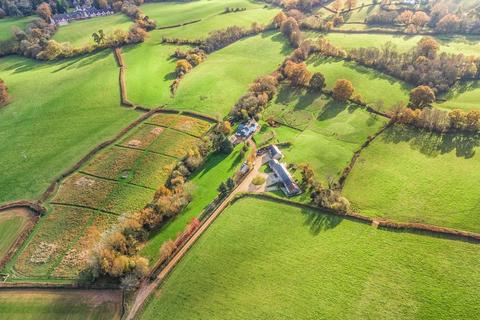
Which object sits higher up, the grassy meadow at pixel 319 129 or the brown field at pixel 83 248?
the grassy meadow at pixel 319 129

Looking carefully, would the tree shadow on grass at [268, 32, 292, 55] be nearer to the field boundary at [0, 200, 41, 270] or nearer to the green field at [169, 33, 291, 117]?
the green field at [169, 33, 291, 117]

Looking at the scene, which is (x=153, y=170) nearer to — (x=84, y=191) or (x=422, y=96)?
(x=84, y=191)

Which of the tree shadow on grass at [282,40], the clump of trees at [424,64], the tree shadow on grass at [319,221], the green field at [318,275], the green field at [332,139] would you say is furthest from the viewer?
the tree shadow on grass at [282,40]

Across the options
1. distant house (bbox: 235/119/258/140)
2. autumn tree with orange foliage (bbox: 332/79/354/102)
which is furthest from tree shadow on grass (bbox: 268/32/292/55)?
distant house (bbox: 235/119/258/140)

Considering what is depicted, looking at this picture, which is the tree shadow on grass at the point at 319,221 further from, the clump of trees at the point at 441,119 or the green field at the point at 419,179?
the clump of trees at the point at 441,119

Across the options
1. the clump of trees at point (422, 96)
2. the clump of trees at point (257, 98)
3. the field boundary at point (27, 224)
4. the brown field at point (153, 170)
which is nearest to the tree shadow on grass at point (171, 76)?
the clump of trees at point (257, 98)

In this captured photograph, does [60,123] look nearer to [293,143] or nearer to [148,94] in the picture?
[148,94]
